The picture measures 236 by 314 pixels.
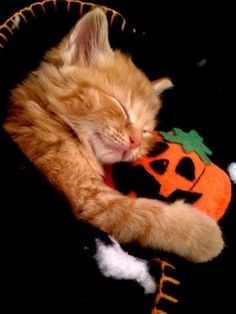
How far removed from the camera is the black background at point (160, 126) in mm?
761

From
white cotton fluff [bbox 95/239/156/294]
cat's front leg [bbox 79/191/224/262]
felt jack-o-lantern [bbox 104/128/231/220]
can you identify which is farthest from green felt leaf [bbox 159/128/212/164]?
white cotton fluff [bbox 95/239/156/294]

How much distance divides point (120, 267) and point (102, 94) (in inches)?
21.2

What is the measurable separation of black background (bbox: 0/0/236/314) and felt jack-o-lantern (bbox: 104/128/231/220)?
3.1 inches

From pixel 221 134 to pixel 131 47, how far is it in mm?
451

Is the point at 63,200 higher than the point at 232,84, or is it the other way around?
the point at 63,200

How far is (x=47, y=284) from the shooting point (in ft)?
2.46

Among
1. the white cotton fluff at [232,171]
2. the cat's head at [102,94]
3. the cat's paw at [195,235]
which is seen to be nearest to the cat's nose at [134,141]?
the cat's head at [102,94]

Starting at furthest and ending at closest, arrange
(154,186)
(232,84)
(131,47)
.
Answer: (232,84)
(131,47)
(154,186)

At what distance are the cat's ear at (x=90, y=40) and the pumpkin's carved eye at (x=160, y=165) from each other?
0.39m

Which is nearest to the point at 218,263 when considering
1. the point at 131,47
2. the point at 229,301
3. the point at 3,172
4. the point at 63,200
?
the point at 229,301

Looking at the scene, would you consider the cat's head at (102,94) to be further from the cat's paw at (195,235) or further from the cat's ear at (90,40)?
the cat's paw at (195,235)

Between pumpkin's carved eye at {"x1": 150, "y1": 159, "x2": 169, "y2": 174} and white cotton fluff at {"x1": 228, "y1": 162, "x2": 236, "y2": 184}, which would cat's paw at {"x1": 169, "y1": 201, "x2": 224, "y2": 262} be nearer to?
pumpkin's carved eye at {"x1": 150, "y1": 159, "x2": 169, "y2": 174}

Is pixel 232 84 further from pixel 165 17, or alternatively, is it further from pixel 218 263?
pixel 218 263

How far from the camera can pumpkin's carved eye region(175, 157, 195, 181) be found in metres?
1.10
